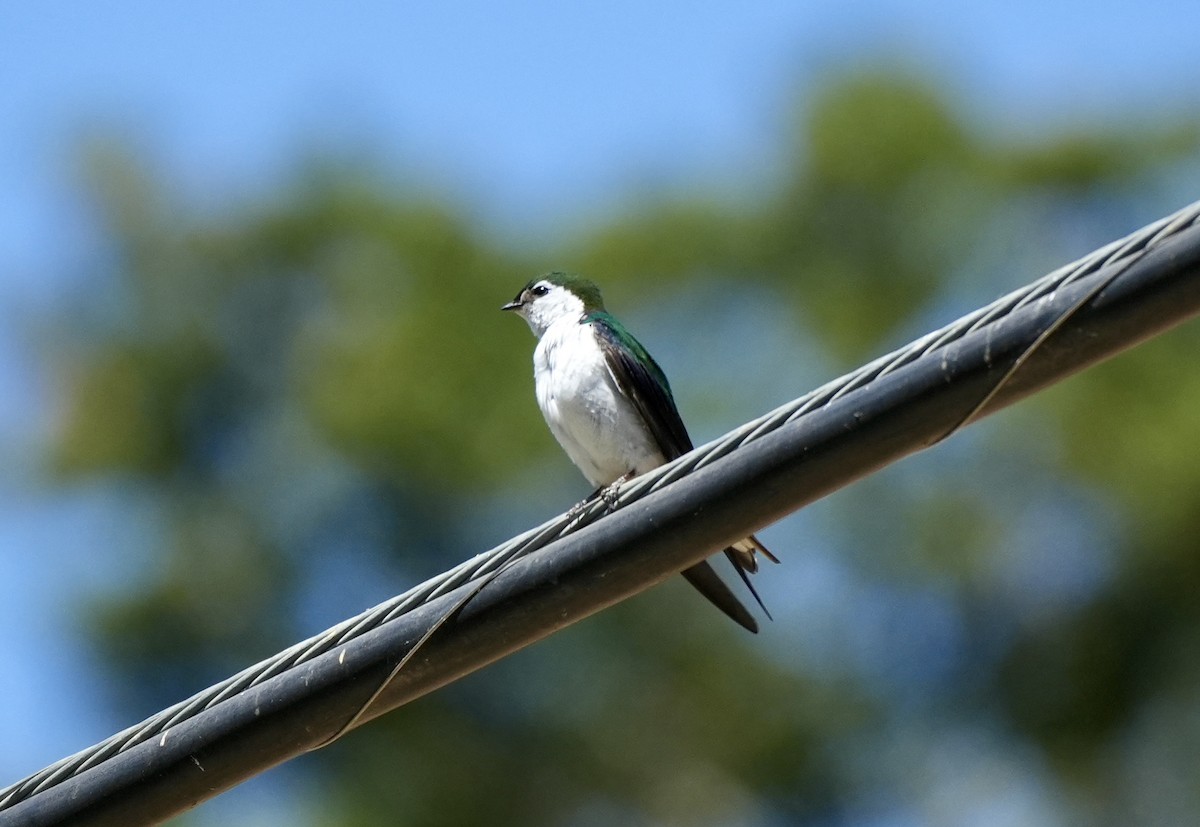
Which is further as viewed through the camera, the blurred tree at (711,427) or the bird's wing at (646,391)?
the blurred tree at (711,427)

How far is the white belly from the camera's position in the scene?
6387 mm

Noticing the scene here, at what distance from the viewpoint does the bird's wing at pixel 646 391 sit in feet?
21.0

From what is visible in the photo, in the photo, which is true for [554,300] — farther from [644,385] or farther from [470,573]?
[470,573]

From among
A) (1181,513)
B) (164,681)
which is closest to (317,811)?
(164,681)

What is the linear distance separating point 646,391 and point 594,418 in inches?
9.1

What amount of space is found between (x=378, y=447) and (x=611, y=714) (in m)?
3.65

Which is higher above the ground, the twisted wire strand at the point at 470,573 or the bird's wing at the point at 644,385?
the bird's wing at the point at 644,385

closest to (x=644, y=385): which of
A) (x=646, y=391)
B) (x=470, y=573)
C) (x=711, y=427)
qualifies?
(x=646, y=391)

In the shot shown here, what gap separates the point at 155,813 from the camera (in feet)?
12.2

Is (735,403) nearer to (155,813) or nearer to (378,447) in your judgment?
(378,447)

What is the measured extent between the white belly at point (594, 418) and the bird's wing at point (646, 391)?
0.03 meters

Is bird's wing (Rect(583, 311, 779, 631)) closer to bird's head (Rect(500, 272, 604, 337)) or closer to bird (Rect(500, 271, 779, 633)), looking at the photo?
bird (Rect(500, 271, 779, 633))

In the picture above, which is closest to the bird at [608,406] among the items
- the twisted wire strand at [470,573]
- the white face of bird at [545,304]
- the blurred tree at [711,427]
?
the white face of bird at [545,304]

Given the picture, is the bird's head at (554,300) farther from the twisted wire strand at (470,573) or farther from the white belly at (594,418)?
the twisted wire strand at (470,573)
